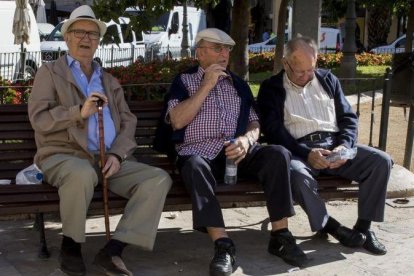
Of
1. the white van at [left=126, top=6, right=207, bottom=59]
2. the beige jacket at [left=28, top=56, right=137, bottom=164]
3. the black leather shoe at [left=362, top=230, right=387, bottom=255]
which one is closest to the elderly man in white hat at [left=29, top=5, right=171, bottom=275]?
the beige jacket at [left=28, top=56, right=137, bottom=164]

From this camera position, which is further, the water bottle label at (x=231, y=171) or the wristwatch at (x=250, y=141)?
the wristwatch at (x=250, y=141)

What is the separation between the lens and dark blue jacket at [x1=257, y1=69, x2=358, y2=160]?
196 inches

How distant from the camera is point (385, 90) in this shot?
608 cm

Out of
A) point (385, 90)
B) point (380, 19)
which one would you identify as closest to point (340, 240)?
point (385, 90)

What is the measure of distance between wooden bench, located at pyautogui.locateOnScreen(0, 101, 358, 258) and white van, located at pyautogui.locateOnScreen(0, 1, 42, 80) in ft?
27.9

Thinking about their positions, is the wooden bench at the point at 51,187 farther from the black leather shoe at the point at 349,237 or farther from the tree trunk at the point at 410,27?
the tree trunk at the point at 410,27

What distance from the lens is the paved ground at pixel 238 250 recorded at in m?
4.46

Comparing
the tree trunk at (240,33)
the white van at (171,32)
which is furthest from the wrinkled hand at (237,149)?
the white van at (171,32)

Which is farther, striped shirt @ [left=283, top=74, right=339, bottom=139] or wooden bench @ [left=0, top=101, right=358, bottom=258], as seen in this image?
striped shirt @ [left=283, top=74, right=339, bottom=139]

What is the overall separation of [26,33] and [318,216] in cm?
1068

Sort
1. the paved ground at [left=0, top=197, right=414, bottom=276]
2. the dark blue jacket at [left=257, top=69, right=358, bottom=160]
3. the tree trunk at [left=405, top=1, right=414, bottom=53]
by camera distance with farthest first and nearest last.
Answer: the tree trunk at [left=405, top=1, right=414, bottom=53], the dark blue jacket at [left=257, top=69, right=358, bottom=160], the paved ground at [left=0, top=197, right=414, bottom=276]

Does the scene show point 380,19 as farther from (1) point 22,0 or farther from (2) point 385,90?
(2) point 385,90

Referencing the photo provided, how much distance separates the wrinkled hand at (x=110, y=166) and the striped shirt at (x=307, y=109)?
4.41 feet

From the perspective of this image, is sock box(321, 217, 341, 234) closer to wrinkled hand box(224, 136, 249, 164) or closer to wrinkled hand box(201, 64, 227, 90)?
wrinkled hand box(224, 136, 249, 164)
